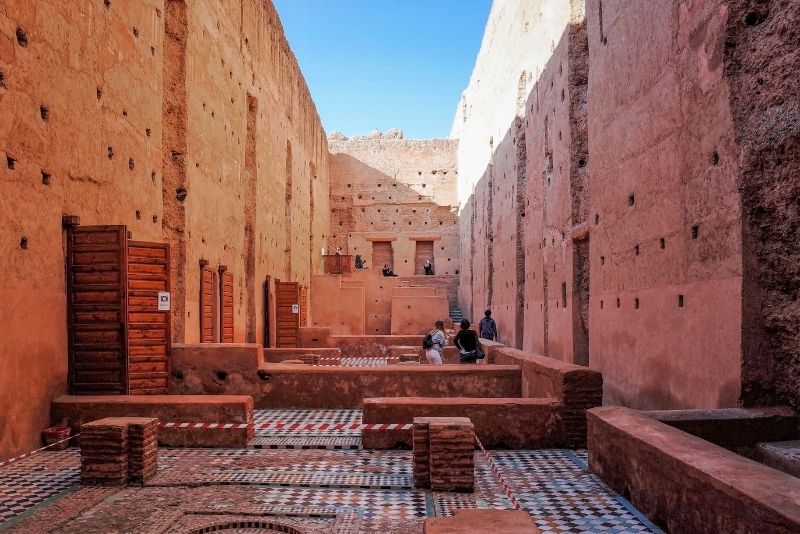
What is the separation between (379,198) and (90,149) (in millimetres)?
25746

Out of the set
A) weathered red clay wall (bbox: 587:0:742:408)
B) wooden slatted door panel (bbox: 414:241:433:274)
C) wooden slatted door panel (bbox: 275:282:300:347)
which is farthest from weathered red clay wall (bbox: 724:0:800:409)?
wooden slatted door panel (bbox: 414:241:433:274)

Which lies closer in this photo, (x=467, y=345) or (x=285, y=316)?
(x=467, y=345)

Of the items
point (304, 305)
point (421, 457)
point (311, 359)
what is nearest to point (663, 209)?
point (421, 457)

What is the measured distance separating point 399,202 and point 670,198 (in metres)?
26.8

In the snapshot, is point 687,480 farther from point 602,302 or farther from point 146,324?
point 146,324

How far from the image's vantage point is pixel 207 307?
12.9 m

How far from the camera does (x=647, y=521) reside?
4.45 m

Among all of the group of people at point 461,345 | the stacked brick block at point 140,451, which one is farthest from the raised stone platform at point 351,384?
the stacked brick block at point 140,451

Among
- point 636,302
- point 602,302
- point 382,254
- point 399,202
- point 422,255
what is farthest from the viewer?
point 382,254

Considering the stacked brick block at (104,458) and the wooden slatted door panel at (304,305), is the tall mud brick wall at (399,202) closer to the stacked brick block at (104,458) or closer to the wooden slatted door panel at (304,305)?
the wooden slatted door panel at (304,305)

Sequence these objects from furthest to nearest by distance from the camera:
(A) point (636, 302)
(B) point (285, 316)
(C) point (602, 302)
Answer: (B) point (285, 316)
(C) point (602, 302)
(A) point (636, 302)

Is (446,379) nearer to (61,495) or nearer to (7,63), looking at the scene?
(61,495)

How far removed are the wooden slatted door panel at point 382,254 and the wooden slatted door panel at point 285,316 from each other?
596 inches

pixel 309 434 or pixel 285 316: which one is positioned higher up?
pixel 285 316
